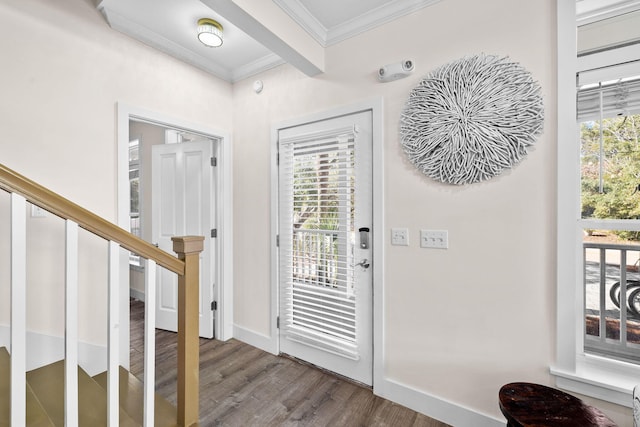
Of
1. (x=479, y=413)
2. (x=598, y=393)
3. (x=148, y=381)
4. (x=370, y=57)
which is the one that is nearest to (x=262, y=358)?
(x=148, y=381)

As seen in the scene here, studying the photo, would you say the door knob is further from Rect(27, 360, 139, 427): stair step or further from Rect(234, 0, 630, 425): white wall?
Rect(27, 360, 139, 427): stair step

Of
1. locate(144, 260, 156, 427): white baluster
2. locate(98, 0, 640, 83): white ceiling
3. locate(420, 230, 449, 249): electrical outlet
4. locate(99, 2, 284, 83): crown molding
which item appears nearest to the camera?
locate(144, 260, 156, 427): white baluster

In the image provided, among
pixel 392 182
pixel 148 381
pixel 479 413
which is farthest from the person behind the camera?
pixel 392 182

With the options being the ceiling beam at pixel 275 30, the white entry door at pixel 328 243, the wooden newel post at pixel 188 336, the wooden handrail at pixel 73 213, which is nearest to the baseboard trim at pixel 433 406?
the white entry door at pixel 328 243

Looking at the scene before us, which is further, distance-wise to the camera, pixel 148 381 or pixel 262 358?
pixel 262 358

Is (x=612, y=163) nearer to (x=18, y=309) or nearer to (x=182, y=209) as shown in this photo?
(x=18, y=309)

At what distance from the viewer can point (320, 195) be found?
2.28 m

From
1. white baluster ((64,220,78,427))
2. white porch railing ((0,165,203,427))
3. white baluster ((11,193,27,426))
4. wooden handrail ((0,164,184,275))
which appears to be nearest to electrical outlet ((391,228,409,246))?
white porch railing ((0,165,203,427))

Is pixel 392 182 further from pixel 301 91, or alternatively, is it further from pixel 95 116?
pixel 95 116

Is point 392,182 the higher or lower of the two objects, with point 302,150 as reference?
lower

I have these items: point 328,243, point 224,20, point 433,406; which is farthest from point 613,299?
point 224,20

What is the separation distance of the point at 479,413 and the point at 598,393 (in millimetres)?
583

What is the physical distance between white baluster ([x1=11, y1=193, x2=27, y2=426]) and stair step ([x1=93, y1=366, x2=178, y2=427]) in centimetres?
60

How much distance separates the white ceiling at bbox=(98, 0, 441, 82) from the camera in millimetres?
1915
